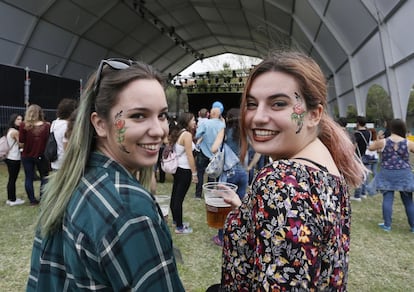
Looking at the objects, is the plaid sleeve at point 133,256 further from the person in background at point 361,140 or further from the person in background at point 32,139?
the person in background at point 361,140

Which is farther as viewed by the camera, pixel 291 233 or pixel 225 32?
pixel 225 32

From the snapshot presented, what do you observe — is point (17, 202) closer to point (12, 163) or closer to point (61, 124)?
point (12, 163)

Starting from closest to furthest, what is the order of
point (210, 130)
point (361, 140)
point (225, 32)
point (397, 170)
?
1. point (397, 170)
2. point (210, 130)
3. point (361, 140)
4. point (225, 32)

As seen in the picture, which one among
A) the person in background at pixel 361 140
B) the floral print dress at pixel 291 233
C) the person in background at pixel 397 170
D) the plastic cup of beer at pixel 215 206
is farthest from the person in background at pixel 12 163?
the person in background at pixel 361 140

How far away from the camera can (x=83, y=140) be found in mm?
919

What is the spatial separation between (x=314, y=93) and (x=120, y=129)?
609 millimetres

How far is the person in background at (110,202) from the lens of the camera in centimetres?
72

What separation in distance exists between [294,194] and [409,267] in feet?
11.5

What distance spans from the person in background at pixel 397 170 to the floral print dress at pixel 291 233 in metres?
4.05

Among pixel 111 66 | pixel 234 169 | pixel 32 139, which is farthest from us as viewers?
pixel 32 139

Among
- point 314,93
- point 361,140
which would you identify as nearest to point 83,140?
point 314,93

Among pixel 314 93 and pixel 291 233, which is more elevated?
pixel 314 93

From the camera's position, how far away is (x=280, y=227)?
2.35 feet

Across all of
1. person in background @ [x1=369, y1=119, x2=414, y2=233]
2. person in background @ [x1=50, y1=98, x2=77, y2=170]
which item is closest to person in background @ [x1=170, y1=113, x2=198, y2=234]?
person in background @ [x1=50, y1=98, x2=77, y2=170]
